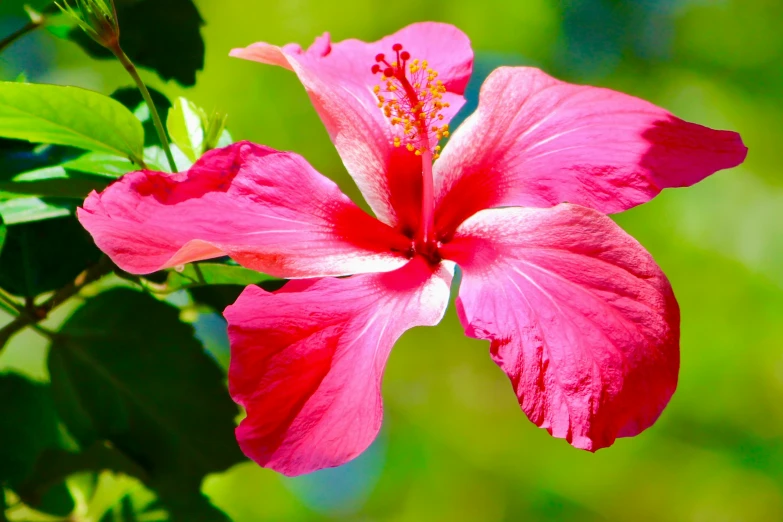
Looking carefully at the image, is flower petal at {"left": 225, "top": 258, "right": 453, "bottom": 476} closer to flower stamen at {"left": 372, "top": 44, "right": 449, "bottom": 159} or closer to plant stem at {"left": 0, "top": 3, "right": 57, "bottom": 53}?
flower stamen at {"left": 372, "top": 44, "right": 449, "bottom": 159}

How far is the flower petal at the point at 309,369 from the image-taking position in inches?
18.2

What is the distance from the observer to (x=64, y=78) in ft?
6.39

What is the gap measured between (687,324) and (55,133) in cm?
194

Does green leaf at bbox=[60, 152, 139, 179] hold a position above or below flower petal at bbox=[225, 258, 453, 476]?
above

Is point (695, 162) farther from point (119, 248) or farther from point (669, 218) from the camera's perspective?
point (669, 218)

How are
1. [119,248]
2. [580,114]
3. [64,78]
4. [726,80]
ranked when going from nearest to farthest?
1. [119,248]
2. [580,114]
3. [64,78]
4. [726,80]

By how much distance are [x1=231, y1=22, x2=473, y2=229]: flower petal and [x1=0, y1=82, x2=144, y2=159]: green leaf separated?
12 cm

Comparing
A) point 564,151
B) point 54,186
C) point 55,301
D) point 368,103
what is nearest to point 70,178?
point 54,186

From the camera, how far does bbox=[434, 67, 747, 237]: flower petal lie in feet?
1.90

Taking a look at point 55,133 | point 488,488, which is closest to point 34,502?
point 55,133

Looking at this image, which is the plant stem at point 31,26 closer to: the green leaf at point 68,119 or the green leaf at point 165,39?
the green leaf at point 165,39

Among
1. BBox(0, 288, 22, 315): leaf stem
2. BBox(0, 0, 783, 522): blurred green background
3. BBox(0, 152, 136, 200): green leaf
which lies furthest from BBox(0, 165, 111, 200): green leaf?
BBox(0, 0, 783, 522): blurred green background

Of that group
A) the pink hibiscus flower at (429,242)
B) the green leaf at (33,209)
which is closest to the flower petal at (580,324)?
the pink hibiscus flower at (429,242)

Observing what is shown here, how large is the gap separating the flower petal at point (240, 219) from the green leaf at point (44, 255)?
172 millimetres
